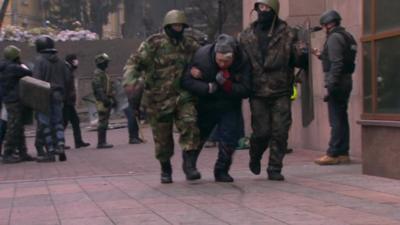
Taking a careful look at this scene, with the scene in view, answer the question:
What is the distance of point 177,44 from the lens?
953cm

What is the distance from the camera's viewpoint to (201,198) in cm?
845

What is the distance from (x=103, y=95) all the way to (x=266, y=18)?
7.85 metres

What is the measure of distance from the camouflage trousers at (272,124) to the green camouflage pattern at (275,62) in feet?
0.35

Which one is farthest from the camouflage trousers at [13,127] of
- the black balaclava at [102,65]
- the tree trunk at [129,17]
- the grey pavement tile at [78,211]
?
the tree trunk at [129,17]

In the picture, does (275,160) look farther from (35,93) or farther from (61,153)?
(61,153)

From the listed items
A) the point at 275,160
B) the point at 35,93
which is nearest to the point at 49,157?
the point at 35,93

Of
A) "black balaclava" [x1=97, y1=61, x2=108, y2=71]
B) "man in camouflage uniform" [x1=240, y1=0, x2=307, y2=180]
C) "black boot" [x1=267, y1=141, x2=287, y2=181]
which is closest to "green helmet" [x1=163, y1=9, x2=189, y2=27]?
"man in camouflage uniform" [x1=240, y1=0, x2=307, y2=180]

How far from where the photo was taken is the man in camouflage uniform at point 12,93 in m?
14.1

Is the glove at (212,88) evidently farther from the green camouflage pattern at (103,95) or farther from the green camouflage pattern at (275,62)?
the green camouflage pattern at (103,95)

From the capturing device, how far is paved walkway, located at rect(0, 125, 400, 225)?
735cm

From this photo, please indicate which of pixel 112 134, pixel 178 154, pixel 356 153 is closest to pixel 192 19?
pixel 112 134

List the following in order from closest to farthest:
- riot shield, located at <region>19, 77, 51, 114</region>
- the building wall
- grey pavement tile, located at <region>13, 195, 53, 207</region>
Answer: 1. grey pavement tile, located at <region>13, 195, 53, 207</region>
2. the building wall
3. riot shield, located at <region>19, 77, 51, 114</region>

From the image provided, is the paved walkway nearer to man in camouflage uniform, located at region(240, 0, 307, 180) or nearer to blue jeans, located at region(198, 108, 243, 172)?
blue jeans, located at region(198, 108, 243, 172)

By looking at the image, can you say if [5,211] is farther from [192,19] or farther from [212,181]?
[192,19]
